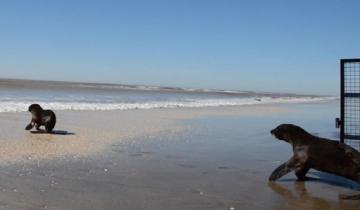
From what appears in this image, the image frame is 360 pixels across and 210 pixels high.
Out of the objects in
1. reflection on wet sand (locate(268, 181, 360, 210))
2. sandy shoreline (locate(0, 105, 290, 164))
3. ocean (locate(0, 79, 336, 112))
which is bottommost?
reflection on wet sand (locate(268, 181, 360, 210))

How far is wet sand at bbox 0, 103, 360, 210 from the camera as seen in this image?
19.8 feet

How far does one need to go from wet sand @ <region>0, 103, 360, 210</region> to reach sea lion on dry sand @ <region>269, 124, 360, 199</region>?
202 millimetres

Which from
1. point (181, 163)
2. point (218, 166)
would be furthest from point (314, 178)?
point (181, 163)

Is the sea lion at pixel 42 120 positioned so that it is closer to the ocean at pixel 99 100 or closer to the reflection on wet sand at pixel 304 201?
the ocean at pixel 99 100

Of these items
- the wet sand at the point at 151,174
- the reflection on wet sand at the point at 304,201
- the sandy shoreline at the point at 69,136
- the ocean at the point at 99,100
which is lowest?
the reflection on wet sand at the point at 304,201

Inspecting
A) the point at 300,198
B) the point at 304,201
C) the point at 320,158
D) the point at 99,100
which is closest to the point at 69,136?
the point at 320,158

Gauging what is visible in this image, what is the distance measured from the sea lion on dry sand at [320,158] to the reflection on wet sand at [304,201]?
456 millimetres

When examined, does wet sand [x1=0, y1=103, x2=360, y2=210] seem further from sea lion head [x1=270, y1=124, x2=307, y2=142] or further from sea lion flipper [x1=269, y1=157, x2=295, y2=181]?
sea lion head [x1=270, y1=124, x2=307, y2=142]

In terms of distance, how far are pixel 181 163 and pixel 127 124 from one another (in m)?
7.91

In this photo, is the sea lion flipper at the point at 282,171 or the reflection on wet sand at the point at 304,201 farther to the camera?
the sea lion flipper at the point at 282,171

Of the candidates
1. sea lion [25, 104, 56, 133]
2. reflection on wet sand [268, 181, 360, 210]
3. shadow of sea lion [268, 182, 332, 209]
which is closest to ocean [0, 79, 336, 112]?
sea lion [25, 104, 56, 133]

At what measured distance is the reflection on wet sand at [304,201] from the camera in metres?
6.02

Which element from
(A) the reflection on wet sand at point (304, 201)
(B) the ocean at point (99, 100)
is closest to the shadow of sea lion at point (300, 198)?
(A) the reflection on wet sand at point (304, 201)

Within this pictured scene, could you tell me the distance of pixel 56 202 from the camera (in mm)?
5789
